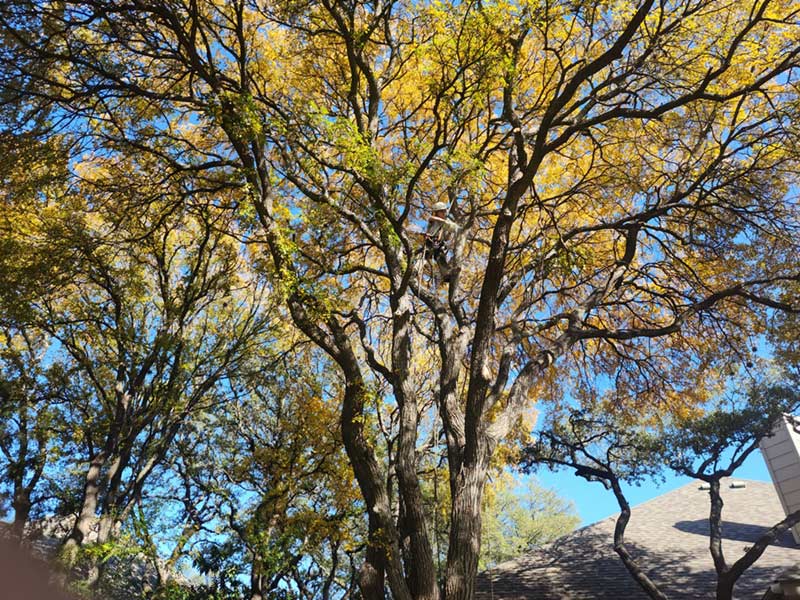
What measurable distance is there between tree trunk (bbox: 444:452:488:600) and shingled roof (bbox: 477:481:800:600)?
5.71 metres

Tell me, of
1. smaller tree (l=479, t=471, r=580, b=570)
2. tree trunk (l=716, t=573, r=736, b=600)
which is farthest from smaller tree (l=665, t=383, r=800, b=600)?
smaller tree (l=479, t=471, r=580, b=570)

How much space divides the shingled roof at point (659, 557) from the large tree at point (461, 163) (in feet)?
12.6

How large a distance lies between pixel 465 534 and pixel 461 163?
153 inches

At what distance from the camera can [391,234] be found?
575 centimetres

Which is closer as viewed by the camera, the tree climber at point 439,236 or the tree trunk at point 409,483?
the tree trunk at point 409,483

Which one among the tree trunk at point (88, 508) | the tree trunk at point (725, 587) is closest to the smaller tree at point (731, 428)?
the tree trunk at point (725, 587)

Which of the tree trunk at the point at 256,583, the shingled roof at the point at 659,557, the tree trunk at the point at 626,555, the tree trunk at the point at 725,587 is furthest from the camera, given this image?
the shingled roof at the point at 659,557

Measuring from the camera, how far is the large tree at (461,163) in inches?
203

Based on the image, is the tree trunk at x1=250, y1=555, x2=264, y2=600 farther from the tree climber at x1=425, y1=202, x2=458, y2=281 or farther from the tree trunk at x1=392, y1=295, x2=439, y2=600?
the tree climber at x1=425, y1=202, x2=458, y2=281

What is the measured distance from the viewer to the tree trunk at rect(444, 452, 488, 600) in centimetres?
445

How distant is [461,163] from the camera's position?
617 cm

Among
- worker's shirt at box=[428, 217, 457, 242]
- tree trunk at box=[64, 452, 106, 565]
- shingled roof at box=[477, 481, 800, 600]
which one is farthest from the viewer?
shingled roof at box=[477, 481, 800, 600]

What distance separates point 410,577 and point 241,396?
7852mm

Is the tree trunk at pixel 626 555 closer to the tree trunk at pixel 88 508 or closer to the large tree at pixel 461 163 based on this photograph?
the large tree at pixel 461 163
